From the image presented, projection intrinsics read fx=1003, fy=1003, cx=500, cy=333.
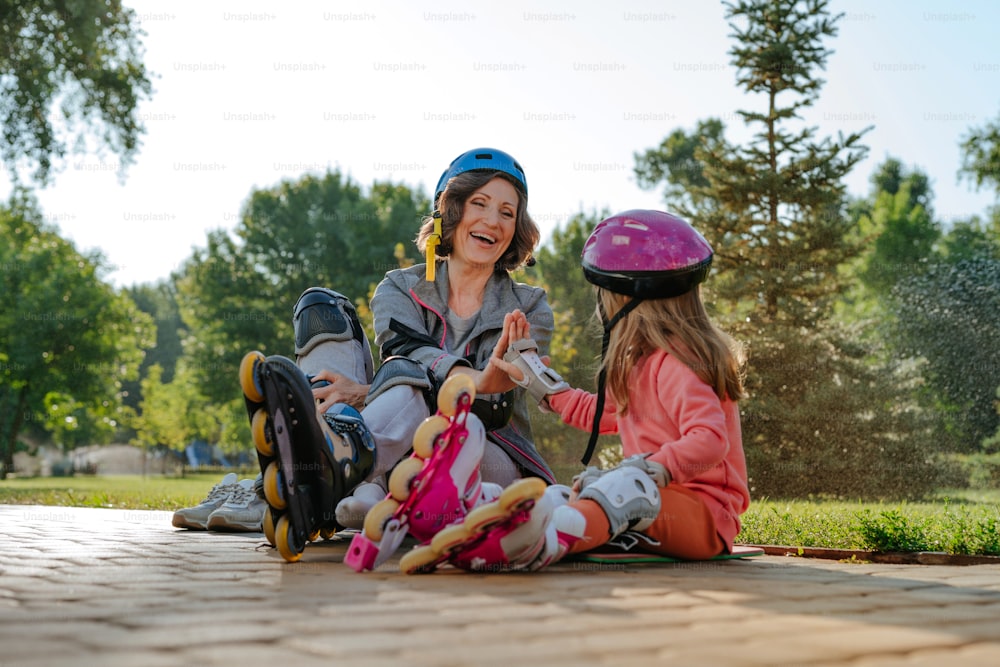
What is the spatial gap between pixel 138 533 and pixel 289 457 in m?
2.06

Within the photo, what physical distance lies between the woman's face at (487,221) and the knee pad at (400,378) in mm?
805

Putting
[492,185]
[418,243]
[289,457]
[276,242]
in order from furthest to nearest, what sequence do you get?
[276,242], [418,243], [492,185], [289,457]

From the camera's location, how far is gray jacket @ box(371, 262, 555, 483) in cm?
427

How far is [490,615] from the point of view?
79.8 inches

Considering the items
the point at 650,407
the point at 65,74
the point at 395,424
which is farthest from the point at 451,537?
the point at 65,74

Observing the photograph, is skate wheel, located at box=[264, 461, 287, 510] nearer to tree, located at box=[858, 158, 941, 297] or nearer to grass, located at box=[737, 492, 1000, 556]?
grass, located at box=[737, 492, 1000, 556]

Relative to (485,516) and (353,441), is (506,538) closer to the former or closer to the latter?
(485,516)

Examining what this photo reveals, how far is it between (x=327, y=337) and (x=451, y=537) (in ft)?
6.23

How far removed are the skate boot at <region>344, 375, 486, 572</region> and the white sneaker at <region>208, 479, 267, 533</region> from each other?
210 cm

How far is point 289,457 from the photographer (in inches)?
119

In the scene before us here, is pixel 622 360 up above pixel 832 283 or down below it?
below

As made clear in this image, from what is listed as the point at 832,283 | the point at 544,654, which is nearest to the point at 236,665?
the point at 544,654

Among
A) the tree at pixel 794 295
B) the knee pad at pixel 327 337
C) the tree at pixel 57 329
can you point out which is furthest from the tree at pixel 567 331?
the tree at pixel 57 329

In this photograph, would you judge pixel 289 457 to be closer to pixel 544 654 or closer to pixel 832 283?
pixel 544 654
